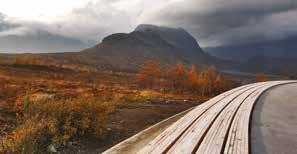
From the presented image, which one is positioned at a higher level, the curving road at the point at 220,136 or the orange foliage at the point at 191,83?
the curving road at the point at 220,136

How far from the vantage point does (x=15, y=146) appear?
7238mm

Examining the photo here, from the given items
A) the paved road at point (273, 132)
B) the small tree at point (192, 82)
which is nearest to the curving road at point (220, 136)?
the paved road at point (273, 132)

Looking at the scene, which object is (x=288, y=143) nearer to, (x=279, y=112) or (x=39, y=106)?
(x=279, y=112)

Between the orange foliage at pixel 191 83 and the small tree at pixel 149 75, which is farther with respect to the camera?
the small tree at pixel 149 75

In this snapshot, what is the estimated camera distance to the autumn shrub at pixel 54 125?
745 cm

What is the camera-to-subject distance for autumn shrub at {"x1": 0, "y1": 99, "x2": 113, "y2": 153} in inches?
293

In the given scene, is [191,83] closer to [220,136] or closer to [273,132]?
[273,132]

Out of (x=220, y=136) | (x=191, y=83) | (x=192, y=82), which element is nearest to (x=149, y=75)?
(x=191, y=83)

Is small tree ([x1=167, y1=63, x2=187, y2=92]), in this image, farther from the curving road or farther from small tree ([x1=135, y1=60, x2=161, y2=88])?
the curving road

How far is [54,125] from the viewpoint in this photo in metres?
8.68

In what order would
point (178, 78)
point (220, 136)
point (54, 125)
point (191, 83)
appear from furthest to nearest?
1. point (178, 78)
2. point (191, 83)
3. point (54, 125)
4. point (220, 136)

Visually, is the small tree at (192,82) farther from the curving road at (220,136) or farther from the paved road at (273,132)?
the curving road at (220,136)

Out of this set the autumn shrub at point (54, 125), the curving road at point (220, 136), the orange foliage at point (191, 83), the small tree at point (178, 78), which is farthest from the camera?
the small tree at point (178, 78)

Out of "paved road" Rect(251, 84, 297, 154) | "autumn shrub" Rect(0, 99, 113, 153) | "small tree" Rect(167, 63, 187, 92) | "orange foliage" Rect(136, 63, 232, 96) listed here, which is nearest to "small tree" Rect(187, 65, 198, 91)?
"orange foliage" Rect(136, 63, 232, 96)
